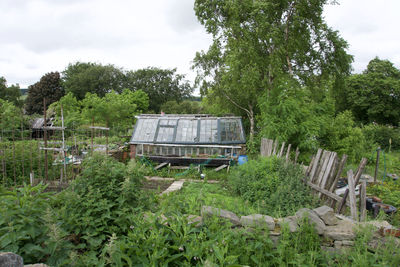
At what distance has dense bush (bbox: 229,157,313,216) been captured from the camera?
4.88 meters

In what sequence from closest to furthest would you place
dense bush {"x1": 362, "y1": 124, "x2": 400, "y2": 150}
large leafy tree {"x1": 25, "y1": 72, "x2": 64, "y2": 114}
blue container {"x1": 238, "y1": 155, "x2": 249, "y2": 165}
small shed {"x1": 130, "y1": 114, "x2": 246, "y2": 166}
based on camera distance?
blue container {"x1": 238, "y1": 155, "x2": 249, "y2": 165} < small shed {"x1": 130, "y1": 114, "x2": 246, "y2": 166} < dense bush {"x1": 362, "y1": 124, "x2": 400, "y2": 150} < large leafy tree {"x1": 25, "y1": 72, "x2": 64, "y2": 114}

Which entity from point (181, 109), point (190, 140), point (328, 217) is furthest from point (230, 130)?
point (181, 109)

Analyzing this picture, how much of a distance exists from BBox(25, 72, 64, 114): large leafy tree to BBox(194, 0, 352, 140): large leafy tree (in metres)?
A: 28.4

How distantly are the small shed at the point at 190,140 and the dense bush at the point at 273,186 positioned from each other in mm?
2866

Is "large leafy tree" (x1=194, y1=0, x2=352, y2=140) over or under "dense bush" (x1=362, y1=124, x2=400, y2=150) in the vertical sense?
over

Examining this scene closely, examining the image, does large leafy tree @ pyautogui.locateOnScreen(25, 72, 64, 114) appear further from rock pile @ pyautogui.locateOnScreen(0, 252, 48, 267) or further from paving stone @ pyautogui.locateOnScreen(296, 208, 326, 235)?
paving stone @ pyautogui.locateOnScreen(296, 208, 326, 235)

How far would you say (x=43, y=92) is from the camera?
103 ft

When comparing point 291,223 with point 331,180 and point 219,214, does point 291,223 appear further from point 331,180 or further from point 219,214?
point 331,180

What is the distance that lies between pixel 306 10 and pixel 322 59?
2.04m

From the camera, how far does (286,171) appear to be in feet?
19.1

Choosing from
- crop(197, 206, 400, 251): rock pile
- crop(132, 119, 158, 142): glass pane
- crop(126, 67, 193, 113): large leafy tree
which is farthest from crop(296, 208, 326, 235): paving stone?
crop(126, 67, 193, 113): large leafy tree

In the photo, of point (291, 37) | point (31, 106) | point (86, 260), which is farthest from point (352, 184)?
point (31, 106)

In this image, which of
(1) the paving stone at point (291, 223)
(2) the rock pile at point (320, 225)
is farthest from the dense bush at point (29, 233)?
(1) the paving stone at point (291, 223)

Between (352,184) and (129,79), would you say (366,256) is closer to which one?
(352,184)
